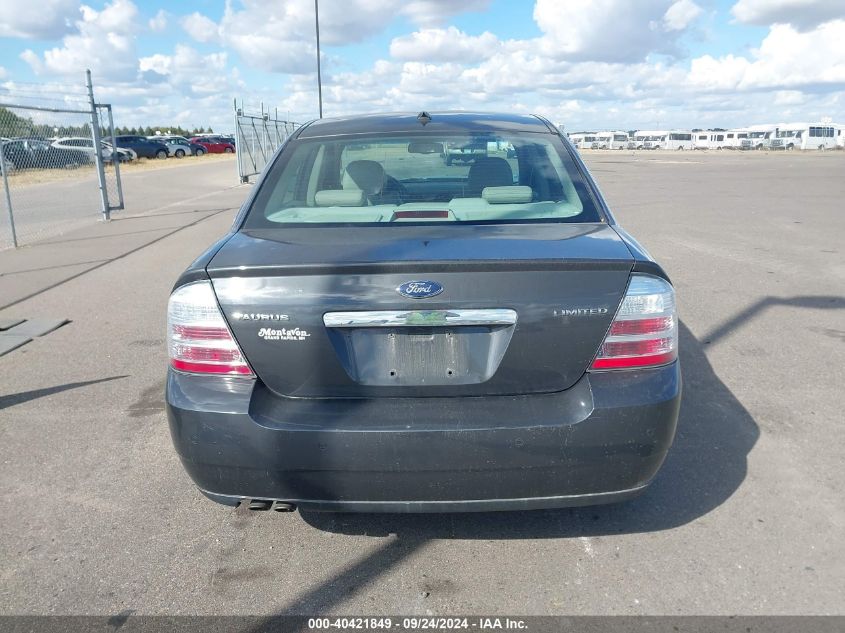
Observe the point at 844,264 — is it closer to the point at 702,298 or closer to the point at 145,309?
the point at 702,298

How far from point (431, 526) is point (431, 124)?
2014 millimetres

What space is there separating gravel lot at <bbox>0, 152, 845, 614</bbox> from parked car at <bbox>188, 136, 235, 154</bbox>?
55.3m

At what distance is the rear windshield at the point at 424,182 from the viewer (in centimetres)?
329

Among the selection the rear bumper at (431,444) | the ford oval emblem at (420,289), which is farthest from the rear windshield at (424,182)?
the rear bumper at (431,444)

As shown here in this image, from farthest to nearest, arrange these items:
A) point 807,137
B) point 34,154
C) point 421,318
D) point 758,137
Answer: point 758,137
point 807,137
point 34,154
point 421,318

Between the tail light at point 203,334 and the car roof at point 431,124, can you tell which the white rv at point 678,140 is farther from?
the tail light at point 203,334

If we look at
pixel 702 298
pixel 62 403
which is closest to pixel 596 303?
pixel 62 403

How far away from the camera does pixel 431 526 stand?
10.5ft

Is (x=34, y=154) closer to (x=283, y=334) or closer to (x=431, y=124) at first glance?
(x=431, y=124)

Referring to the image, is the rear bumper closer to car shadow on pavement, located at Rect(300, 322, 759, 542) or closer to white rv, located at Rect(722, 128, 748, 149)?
car shadow on pavement, located at Rect(300, 322, 759, 542)

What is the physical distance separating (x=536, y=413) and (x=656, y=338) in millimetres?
523

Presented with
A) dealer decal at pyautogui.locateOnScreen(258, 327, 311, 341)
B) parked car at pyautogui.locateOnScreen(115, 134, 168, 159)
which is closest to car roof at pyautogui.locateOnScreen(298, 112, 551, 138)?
dealer decal at pyautogui.locateOnScreen(258, 327, 311, 341)

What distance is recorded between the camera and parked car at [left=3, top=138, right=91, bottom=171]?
512 inches

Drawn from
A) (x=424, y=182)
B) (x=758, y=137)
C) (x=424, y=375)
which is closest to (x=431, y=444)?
(x=424, y=375)
